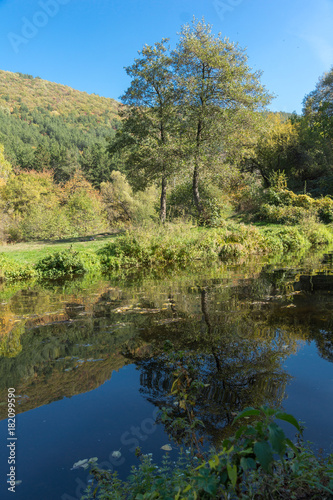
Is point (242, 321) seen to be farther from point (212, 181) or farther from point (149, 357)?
point (212, 181)

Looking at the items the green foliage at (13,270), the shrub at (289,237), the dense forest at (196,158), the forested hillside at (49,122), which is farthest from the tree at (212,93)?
the forested hillside at (49,122)

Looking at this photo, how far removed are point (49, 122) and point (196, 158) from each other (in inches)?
2902

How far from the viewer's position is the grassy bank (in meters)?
12.8

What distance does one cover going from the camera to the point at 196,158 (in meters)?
19.6

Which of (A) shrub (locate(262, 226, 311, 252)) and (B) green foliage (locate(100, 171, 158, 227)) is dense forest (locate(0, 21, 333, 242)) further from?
(A) shrub (locate(262, 226, 311, 252))

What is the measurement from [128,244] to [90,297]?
551cm

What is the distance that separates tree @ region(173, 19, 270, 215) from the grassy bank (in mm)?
5746

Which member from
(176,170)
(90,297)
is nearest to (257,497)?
(90,297)

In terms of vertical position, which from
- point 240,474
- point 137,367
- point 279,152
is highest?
point 279,152

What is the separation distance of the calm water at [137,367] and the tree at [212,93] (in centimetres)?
1327

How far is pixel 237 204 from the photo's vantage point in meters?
29.5

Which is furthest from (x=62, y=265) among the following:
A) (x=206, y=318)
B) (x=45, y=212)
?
(x=45, y=212)

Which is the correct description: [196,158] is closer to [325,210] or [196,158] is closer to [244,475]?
[325,210]

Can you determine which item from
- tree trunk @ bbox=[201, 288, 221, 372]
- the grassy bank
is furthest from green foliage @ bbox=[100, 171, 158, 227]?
tree trunk @ bbox=[201, 288, 221, 372]
